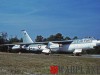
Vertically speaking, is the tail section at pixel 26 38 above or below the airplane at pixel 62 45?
above

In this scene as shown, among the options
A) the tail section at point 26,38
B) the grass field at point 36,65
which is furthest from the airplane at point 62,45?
the grass field at point 36,65

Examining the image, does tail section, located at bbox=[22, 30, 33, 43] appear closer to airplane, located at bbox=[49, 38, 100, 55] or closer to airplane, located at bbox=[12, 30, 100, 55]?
airplane, located at bbox=[12, 30, 100, 55]

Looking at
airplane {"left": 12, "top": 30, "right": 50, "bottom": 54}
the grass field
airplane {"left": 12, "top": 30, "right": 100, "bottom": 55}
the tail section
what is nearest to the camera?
the grass field

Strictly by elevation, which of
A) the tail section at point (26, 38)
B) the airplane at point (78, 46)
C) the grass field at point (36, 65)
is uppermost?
the tail section at point (26, 38)

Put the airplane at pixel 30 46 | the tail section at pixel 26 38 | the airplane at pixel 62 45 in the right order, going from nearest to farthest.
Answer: the airplane at pixel 62 45 → the airplane at pixel 30 46 → the tail section at pixel 26 38

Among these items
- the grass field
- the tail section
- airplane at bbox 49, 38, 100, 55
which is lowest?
the grass field

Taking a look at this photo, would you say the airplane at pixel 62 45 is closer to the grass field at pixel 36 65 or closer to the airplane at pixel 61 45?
the airplane at pixel 61 45

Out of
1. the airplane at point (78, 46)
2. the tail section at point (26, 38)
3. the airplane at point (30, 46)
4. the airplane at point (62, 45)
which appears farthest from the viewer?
the tail section at point (26, 38)

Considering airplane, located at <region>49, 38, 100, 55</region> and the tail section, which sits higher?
the tail section

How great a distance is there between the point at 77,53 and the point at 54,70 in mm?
48583

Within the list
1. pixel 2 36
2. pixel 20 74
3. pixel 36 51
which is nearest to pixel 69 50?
pixel 36 51

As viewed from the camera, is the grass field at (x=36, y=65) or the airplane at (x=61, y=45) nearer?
the grass field at (x=36, y=65)

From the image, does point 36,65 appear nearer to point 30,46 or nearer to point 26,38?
point 30,46

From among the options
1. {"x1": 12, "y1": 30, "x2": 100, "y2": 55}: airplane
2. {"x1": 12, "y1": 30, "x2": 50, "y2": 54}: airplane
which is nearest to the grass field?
{"x1": 12, "y1": 30, "x2": 100, "y2": 55}: airplane
